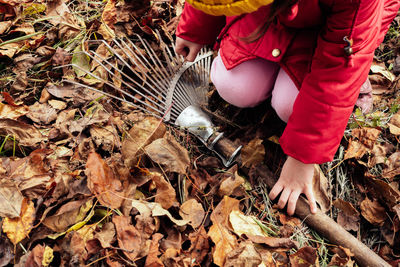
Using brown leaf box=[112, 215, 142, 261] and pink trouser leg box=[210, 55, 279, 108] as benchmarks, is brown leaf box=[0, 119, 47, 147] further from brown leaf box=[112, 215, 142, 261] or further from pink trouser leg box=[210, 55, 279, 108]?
pink trouser leg box=[210, 55, 279, 108]

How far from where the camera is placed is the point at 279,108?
118cm

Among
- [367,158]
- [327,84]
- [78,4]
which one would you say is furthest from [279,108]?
[78,4]

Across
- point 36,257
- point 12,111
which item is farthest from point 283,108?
point 12,111

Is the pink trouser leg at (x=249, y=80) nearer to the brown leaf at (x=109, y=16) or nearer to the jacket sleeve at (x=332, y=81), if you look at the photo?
the jacket sleeve at (x=332, y=81)

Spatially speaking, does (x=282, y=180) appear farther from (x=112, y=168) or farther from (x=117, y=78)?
(x=117, y=78)

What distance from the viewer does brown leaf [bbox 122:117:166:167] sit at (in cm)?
100

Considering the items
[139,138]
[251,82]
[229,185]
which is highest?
[251,82]

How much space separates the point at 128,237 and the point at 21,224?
0.95ft

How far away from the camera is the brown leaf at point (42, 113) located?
4.05ft

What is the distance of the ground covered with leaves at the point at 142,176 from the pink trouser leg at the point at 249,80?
4.4 inches

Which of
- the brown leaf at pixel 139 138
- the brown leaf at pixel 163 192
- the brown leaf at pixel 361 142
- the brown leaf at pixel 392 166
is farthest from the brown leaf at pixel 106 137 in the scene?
the brown leaf at pixel 392 166

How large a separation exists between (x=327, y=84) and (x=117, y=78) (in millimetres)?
807

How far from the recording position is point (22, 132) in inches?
44.6

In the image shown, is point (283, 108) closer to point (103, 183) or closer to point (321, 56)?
point (321, 56)
